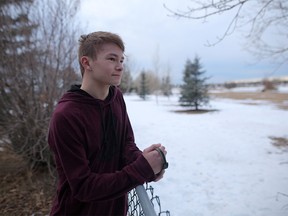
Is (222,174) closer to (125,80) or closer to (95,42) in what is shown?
(95,42)

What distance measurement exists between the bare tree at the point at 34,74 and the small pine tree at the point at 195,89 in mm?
19098

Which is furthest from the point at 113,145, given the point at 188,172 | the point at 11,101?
the point at 188,172

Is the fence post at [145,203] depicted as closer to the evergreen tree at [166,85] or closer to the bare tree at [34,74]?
the bare tree at [34,74]

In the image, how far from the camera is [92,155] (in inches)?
53.3

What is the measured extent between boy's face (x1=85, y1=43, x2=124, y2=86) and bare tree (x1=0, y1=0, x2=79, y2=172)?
4.76m

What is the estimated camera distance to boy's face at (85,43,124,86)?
1359 mm

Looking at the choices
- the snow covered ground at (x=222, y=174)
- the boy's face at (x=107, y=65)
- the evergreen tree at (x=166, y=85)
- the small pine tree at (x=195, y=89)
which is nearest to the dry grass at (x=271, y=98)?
the small pine tree at (x=195, y=89)

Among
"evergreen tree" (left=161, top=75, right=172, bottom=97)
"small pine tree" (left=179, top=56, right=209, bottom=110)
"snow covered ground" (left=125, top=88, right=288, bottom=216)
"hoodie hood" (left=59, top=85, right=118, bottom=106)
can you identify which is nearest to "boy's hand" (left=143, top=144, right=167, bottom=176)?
"hoodie hood" (left=59, top=85, right=118, bottom=106)

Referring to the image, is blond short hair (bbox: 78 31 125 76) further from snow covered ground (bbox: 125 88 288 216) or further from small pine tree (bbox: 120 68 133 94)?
snow covered ground (bbox: 125 88 288 216)

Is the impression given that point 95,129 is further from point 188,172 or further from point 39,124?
point 188,172

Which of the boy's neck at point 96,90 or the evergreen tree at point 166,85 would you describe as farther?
the evergreen tree at point 166,85

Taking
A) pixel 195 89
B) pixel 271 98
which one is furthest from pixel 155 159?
pixel 271 98

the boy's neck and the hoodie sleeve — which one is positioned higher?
the boy's neck

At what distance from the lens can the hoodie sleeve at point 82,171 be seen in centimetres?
120
